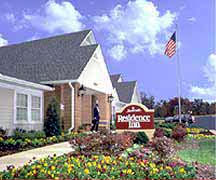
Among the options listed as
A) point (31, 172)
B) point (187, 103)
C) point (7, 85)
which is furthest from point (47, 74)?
point (187, 103)

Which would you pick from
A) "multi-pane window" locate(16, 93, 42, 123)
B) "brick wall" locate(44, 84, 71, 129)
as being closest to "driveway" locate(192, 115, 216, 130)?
"brick wall" locate(44, 84, 71, 129)

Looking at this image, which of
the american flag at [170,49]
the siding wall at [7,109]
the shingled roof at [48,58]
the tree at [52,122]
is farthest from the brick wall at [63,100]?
the american flag at [170,49]

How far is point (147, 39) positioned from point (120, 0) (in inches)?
128

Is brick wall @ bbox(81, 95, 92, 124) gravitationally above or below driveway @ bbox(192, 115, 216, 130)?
above

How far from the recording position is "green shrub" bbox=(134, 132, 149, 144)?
10.8 m

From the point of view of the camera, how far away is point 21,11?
11.7 metres

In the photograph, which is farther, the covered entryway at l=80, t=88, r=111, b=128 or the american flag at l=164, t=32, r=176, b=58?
the covered entryway at l=80, t=88, r=111, b=128

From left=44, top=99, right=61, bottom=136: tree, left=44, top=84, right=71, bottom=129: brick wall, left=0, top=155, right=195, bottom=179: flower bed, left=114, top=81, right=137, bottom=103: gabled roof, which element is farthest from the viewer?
left=114, top=81, right=137, bottom=103: gabled roof

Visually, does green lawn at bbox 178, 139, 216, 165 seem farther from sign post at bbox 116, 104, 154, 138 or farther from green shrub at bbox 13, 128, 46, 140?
green shrub at bbox 13, 128, 46, 140

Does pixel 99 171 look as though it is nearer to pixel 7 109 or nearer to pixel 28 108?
pixel 7 109

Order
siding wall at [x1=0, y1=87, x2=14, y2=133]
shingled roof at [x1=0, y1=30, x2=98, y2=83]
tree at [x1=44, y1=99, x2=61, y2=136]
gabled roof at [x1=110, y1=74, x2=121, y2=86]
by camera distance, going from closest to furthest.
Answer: siding wall at [x1=0, y1=87, x2=14, y2=133] < tree at [x1=44, y1=99, x2=61, y2=136] < shingled roof at [x1=0, y1=30, x2=98, y2=83] < gabled roof at [x1=110, y1=74, x2=121, y2=86]

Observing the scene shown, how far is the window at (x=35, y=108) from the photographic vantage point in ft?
49.8

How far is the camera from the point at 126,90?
34.0m

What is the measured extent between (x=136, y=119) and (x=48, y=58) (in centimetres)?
920
